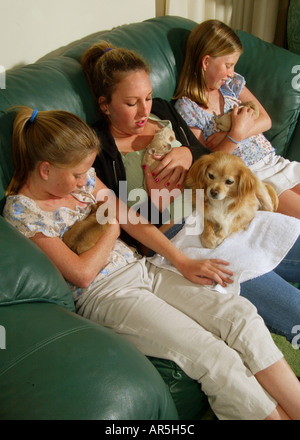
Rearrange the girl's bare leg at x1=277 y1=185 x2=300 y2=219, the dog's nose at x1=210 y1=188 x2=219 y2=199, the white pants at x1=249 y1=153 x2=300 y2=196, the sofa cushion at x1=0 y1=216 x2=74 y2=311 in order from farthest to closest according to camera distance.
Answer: the white pants at x1=249 y1=153 x2=300 y2=196 < the girl's bare leg at x1=277 y1=185 x2=300 y2=219 < the dog's nose at x1=210 y1=188 x2=219 y2=199 < the sofa cushion at x1=0 y1=216 x2=74 y2=311

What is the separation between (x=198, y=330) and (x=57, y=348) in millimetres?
467

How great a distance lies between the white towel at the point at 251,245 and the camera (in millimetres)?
1553

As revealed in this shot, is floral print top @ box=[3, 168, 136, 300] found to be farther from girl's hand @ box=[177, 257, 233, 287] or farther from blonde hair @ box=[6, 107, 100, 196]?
girl's hand @ box=[177, 257, 233, 287]

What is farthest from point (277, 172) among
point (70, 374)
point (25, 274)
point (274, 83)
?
point (70, 374)

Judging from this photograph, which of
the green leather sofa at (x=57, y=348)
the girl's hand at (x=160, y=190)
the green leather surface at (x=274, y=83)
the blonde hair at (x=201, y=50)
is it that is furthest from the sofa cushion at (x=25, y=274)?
the green leather surface at (x=274, y=83)

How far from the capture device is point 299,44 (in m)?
2.71

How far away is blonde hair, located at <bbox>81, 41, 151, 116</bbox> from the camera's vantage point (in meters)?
1.66

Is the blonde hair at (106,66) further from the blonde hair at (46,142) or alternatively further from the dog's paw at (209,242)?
the dog's paw at (209,242)

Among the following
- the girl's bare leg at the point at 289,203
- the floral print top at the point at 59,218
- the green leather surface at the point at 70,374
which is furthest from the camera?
the girl's bare leg at the point at 289,203

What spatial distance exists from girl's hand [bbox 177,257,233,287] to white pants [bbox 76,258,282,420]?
32 mm

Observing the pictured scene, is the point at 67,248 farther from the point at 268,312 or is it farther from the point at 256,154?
the point at 256,154

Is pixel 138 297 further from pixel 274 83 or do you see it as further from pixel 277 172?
pixel 274 83

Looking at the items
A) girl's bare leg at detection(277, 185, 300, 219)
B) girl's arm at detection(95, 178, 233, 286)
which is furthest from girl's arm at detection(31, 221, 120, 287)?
girl's bare leg at detection(277, 185, 300, 219)
